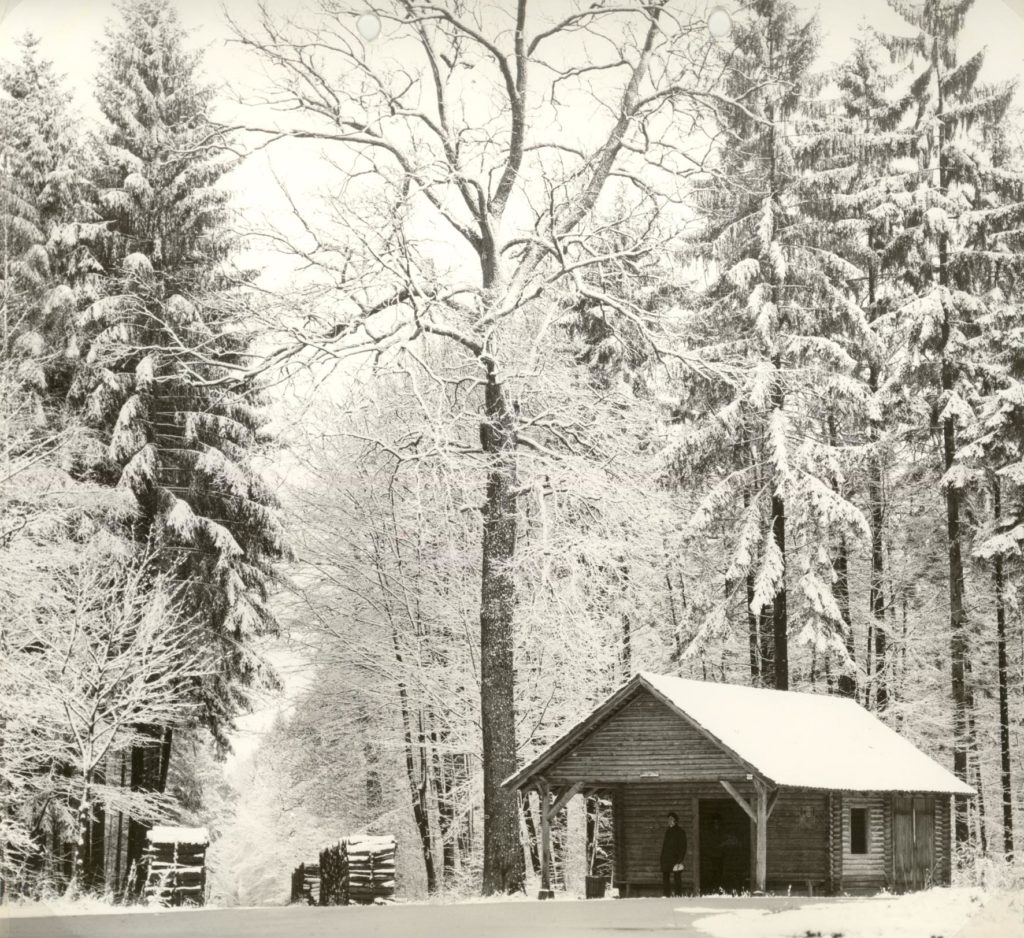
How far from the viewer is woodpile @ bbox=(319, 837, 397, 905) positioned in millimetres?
24672

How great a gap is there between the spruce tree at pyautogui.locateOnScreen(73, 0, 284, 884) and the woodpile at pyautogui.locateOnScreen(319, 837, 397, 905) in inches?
158

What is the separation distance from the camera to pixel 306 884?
101 feet

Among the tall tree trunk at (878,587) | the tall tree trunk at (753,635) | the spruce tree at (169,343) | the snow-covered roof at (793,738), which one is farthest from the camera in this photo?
the tall tree trunk at (878,587)

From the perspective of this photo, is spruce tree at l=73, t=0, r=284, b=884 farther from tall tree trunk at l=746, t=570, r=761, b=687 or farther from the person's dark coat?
tall tree trunk at l=746, t=570, r=761, b=687

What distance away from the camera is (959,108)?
28797 mm

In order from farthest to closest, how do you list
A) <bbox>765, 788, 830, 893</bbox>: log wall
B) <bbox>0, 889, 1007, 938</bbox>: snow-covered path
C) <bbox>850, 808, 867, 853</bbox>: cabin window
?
1. <bbox>850, 808, 867, 853</bbox>: cabin window
2. <bbox>765, 788, 830, 893</bbox>: log wall
3. <bbox>0, 889, 1007, 938</bbox>: snow-covered path

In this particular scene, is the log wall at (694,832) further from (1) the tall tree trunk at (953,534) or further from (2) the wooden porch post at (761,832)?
(1) the tall tree trunk at (953,534)

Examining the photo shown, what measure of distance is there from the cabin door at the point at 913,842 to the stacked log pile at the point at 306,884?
474 inches

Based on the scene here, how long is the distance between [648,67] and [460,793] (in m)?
16.2

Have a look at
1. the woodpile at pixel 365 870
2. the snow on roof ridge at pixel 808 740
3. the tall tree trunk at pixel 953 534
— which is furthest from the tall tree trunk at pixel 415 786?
the tall tree trunk at pixel 953 534

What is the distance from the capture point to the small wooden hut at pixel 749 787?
68.7 ft

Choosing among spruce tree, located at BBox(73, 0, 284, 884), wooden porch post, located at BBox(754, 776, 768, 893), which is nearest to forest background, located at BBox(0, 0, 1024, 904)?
spruce tree, located at BBox(73, 0, 284, 884)

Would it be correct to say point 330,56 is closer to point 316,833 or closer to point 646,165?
point 646,165

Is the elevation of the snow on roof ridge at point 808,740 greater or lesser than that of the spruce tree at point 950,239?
lesser
